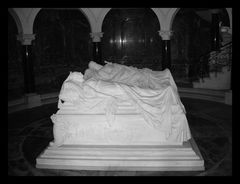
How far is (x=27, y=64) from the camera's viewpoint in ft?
28.2

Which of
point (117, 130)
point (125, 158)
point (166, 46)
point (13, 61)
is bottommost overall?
point (125, 158)

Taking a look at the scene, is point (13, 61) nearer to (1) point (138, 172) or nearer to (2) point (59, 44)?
(2) point (59, 44)

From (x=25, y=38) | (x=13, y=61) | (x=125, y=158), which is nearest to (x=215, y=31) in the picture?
(x=25, y=38)

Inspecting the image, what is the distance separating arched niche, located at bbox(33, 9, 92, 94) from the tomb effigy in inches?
268

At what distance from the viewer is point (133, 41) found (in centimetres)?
1205

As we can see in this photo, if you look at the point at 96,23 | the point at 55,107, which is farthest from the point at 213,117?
the point at 96,23

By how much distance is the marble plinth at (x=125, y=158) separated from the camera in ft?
12.9

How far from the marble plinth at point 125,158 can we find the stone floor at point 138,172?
0.31ft

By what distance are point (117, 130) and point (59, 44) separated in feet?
27.1

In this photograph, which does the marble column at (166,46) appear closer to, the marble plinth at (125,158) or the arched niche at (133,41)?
the arched niche at (133,41)

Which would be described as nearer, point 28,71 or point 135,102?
point 135,102

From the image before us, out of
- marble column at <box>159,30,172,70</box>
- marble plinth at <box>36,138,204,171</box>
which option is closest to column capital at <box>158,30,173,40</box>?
marble column at <box>159,30,172,70</box>

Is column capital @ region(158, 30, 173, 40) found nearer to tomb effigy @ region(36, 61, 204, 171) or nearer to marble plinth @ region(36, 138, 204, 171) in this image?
tomb effigy @ region(36, 61, 204, 171)

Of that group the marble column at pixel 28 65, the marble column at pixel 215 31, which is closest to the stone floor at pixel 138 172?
the marble column at pixel 28 65
